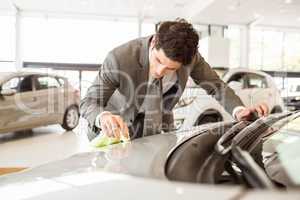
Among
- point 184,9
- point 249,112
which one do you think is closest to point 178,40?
point 249,112

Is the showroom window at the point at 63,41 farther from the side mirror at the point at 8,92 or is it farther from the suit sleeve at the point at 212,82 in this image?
the suit sleeve at the point at 212,82

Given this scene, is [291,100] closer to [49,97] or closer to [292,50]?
[292,50]

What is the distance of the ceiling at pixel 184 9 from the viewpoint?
32.0 ft

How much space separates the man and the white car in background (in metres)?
2.53

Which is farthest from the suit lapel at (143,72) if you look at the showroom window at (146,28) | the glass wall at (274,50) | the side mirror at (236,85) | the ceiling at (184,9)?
the glass wall at (274,50)

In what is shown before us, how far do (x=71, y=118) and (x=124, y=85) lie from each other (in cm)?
560

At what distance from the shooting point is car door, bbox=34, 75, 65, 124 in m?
6.46

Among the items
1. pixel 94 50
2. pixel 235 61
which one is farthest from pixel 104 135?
pixel 235 61

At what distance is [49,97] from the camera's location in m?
6.63

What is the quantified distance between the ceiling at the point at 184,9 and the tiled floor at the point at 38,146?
14.7 ft

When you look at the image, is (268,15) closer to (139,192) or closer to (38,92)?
(38,92)

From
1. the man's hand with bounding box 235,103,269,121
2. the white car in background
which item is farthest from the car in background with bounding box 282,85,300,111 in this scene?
the man's hand with bounding box 235,103,269,121

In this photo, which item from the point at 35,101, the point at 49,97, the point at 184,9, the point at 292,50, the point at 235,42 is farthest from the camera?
the point at 292,50

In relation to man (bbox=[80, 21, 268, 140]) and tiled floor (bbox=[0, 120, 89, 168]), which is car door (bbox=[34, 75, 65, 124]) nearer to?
tiled floor (bbox=[0, 120, 89, 168])
